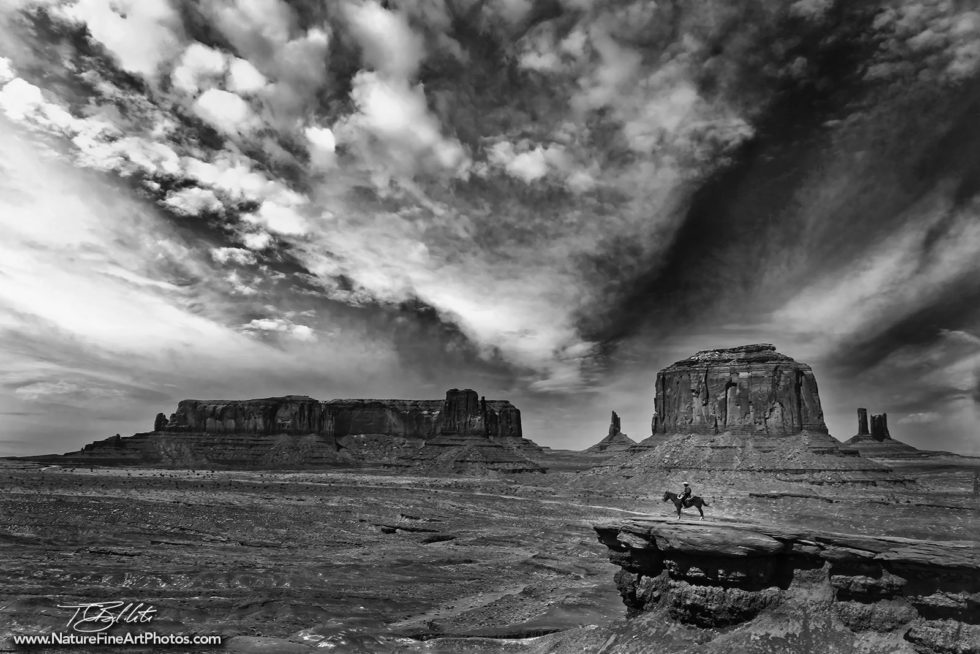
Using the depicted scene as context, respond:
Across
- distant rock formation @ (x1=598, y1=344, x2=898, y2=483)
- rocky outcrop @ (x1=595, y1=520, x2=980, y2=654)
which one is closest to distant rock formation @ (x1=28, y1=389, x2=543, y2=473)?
distant rock formation @ (x1=598, y1=344, x2=898, y2=483)

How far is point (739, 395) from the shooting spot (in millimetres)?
87938

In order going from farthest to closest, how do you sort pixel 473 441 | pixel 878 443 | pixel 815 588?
pixel 473 441 < pixel 878 443 < pixel 815 588

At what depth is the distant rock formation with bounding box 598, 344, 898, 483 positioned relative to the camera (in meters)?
70.9

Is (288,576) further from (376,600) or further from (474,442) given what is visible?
(474,442)

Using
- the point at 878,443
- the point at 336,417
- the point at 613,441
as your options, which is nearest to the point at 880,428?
the point at 878,443

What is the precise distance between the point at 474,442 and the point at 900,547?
150m

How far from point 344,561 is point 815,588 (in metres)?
23.1

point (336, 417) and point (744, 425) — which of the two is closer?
point (744, 425)

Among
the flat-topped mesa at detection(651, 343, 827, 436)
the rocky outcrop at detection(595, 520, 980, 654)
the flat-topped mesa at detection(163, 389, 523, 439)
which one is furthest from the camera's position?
the flat-topped mesa at detection(163, 389, 523, 439)

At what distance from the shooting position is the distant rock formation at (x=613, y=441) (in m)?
177
